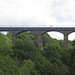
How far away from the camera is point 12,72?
16.9 m

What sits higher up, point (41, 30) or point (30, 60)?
point (41, 30)

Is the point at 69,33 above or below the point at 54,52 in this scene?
above

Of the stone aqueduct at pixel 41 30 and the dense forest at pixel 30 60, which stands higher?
the stone aqueduct at pixel 41 30

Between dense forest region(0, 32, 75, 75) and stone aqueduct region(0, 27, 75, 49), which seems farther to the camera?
stone aqueduct region(0, 27, 75, 49)

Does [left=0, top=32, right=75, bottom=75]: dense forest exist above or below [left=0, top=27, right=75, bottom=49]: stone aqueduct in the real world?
below

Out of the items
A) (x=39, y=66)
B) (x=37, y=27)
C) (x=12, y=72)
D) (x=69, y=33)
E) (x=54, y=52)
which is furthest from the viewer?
(x=37, y=27)

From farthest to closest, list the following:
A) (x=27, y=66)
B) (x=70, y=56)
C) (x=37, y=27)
Result: (x=37, y=27), (x=70, y=56), (x=27, y=66)

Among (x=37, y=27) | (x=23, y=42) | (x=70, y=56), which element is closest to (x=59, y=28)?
(x=37, y=27)

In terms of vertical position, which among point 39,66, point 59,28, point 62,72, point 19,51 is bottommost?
point 62,72

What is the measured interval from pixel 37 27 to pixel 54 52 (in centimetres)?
1399

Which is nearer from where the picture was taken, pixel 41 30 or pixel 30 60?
pixel 30 60

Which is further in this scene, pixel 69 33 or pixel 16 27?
pixel 16 27

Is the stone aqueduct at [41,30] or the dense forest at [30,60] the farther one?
the stone aqueduct at [41,30]

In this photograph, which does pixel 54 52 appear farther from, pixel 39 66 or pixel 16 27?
pixel 16 27
